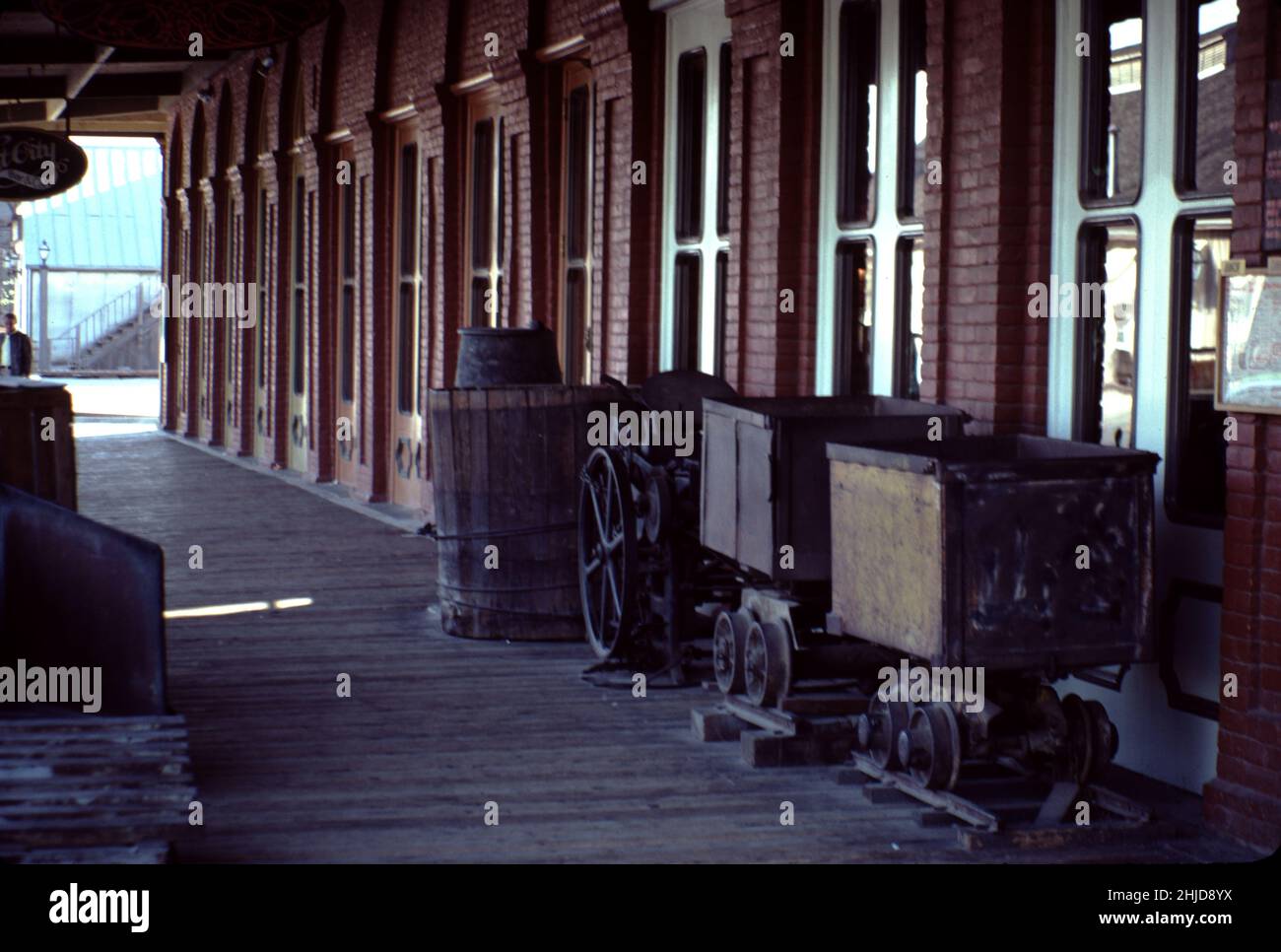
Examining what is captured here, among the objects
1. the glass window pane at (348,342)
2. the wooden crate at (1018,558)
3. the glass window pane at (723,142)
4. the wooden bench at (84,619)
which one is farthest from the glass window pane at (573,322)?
the wooden crate at (1018,558)

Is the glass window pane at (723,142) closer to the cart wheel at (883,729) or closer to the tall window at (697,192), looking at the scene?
the tall window at (697,192)

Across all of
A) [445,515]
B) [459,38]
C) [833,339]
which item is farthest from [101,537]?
[459,38]

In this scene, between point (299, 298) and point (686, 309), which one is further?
point (299, 298)

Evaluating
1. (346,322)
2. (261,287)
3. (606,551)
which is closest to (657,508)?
(606,551)

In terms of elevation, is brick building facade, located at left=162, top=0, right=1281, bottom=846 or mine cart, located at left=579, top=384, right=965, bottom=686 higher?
brick building facade, located at left=162, top=0, right=1281, bottom=846

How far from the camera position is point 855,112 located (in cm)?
834

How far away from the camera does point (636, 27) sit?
10375 mm

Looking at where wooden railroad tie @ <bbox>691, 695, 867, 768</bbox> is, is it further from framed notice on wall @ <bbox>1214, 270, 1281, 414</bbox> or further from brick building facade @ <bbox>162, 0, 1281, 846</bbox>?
framed notice on wall @ <bbox>1214, 270, 1281, 414</bbox>

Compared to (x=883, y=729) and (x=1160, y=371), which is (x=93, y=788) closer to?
(x=883, y=729)

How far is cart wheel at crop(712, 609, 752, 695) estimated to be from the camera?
6.88 metres

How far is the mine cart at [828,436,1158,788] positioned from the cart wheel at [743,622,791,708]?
31.3 inches

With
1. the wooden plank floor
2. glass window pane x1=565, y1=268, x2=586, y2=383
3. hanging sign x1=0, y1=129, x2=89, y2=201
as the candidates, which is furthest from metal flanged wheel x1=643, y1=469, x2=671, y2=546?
hanging sign x1=0, y1=129, x2=89, y2=201

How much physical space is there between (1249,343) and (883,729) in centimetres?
169

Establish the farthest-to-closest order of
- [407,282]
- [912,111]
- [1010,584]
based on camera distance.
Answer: [407,282] < [912,111] < [1010,584]
